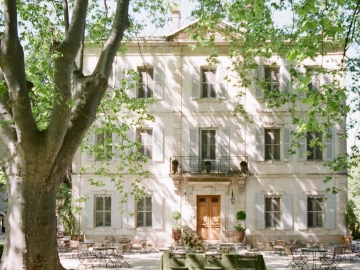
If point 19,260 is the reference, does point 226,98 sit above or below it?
above

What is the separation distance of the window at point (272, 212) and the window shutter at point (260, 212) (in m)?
0.22

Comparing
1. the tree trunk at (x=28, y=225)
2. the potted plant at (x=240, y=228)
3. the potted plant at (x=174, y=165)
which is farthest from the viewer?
the potted plant at (x=174, y=165)

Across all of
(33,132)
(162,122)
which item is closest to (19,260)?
(33,132)

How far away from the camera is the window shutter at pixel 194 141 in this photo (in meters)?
22.1

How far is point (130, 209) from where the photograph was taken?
21.9 metres

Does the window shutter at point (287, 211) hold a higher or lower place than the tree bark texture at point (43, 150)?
lower

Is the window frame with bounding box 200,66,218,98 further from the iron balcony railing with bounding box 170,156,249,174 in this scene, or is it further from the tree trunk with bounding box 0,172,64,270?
the tree trunk with bounding box 0,172,64,270

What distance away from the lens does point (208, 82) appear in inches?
891

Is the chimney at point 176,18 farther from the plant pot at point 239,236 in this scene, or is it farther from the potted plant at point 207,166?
the plant pot at point 239,236

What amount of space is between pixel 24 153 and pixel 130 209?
43.9 feet

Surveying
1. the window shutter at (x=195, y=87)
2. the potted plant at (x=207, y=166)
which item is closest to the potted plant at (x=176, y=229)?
the potted plant at (x=207, y=166)

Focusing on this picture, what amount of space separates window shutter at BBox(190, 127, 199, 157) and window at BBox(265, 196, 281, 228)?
3.55 metres

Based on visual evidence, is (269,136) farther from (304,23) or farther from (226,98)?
(304,23)

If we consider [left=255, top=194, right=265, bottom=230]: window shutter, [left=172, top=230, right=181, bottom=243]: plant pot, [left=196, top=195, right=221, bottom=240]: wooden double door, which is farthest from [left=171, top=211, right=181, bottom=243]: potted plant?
[left=255, top=194, right=265, bottom=230]: window shutter
